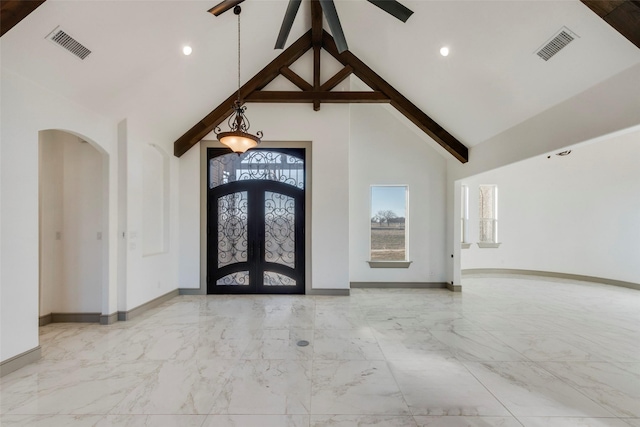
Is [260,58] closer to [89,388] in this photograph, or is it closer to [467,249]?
[89,388]

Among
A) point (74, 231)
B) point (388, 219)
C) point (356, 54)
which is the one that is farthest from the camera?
point (388, 219)

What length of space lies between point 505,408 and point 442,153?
5.09m

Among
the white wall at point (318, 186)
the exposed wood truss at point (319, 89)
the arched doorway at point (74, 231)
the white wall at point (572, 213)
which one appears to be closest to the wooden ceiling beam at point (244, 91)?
the exposed wood truss at point (319, 89)

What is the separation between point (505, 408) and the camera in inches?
85.3

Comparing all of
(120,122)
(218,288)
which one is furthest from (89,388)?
(120,122)

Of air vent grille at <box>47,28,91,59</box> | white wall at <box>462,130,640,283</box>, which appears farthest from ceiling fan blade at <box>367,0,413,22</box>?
white wall at <box>462,130,640,283</box>

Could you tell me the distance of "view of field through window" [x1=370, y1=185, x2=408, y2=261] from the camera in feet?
20.8

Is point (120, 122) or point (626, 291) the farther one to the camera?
point (626, 291)

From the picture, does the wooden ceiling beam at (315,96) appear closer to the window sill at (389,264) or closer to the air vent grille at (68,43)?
the air vent grille at (68,43)

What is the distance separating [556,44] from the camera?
9.53 ft

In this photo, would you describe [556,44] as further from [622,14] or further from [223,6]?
[223,6]

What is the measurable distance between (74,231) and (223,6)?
379 centimetres

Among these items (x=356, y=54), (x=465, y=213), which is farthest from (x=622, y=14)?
(x=465, y=213)

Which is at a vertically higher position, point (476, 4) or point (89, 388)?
point (476, 4)
